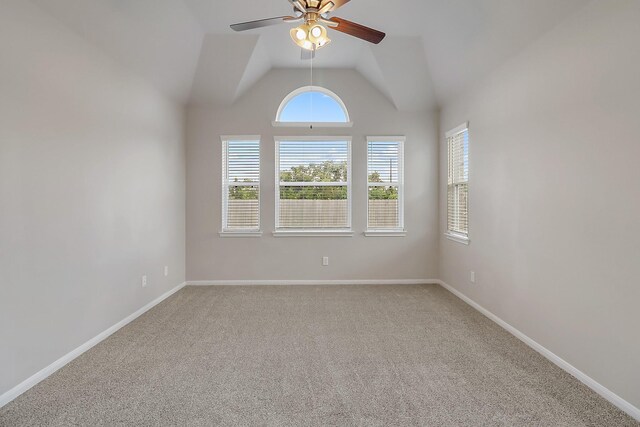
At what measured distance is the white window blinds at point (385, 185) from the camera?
4898 millimetres

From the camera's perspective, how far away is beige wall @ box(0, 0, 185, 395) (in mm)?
2076

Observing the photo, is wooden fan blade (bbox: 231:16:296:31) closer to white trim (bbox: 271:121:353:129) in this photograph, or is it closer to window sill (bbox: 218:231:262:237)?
white trim (bbox: 271:121:353:129)

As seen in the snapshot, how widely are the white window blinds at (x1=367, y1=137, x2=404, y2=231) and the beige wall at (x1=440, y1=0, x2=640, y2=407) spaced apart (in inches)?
59.7

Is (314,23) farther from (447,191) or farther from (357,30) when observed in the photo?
(447,191)

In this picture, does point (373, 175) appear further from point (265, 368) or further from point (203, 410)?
point (203, 410)

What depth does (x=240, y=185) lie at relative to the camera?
486cm

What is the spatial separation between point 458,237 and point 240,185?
3.14 meters

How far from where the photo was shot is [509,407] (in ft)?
6.43

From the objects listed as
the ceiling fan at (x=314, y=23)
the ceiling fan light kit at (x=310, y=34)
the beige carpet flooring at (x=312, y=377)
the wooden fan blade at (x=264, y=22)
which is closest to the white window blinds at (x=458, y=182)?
the beige carpet flooring at (x=312, y=377)

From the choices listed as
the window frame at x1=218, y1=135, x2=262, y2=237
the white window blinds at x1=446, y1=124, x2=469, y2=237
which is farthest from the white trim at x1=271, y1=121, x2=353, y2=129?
the white window blinds at x1=446, y1=124, x2=469, y2=237

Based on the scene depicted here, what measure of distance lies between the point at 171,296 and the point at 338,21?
3.78 metres

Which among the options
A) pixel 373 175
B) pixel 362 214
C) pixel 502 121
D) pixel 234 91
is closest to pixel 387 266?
pixel 362 214

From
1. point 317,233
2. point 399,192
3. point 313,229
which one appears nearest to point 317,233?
point 317,233

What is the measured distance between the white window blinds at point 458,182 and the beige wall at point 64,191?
3828mm
